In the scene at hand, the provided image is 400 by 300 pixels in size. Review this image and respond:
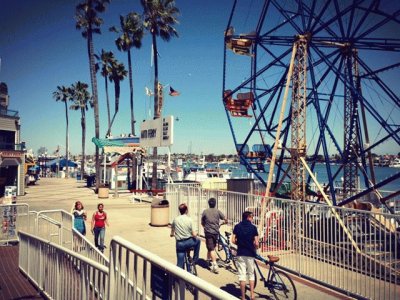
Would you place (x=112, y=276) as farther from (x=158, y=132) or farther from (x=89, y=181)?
(x=89, y=181)

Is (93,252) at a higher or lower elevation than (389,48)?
lower

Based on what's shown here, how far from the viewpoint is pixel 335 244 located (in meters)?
7.93

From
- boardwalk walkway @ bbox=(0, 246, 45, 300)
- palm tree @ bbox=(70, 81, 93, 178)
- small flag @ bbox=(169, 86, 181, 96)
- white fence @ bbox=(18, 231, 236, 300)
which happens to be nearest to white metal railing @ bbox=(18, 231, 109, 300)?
white fence @ bbox=(18, 231, 236, 300)

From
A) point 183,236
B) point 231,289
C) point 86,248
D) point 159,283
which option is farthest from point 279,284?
point 159,283

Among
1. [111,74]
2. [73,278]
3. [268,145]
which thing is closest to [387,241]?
[73,278]

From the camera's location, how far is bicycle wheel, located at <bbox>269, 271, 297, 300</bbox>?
725 cm

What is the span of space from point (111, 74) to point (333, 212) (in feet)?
142

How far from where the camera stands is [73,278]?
5.62 meters

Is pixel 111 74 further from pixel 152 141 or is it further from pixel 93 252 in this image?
pixel 93 252

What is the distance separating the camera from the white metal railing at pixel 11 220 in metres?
11.2

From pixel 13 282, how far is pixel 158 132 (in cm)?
1416

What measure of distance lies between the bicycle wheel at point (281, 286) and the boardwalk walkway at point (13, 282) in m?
4.95

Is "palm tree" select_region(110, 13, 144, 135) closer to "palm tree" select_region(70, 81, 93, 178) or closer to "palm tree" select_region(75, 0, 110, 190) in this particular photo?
"palm tree" select_region(75, 0, 110, 190)

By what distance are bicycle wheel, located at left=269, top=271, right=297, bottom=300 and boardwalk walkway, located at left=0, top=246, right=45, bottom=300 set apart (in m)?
4.95
